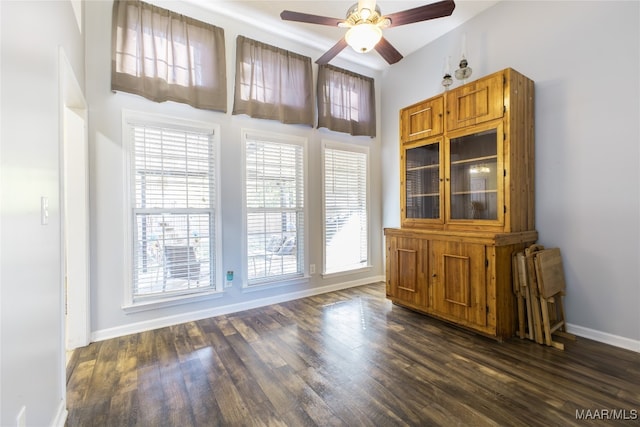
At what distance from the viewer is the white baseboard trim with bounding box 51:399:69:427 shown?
60.7 inches

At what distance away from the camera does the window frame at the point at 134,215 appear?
9.08 feet

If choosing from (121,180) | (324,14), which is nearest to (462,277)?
(324,14)

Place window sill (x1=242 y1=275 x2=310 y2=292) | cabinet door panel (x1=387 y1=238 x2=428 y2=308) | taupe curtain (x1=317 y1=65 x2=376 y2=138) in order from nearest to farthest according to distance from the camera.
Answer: cabinet door panel (x1=387 y1=238 x2=428 y2=308) < window sill (x1=242 y1=275 x2=310 y2=292) < taupe curtain (x1=317 y1=65 x2=376 y2=138)

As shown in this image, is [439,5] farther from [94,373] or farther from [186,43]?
[94,373]

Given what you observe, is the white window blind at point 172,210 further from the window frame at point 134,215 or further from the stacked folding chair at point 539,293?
the stacked folding chair at point 539,293

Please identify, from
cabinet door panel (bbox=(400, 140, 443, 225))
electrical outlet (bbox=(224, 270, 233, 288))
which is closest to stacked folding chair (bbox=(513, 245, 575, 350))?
cabinet door panel (bbox=(400, 140, 443, 225))

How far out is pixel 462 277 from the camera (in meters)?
2.72

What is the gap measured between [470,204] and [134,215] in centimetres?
339

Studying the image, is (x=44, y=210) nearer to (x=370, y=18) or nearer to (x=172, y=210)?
(x=172, y=210)

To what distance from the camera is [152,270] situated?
2.90m

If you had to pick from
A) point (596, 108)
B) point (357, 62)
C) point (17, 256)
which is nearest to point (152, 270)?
point (17, 256)

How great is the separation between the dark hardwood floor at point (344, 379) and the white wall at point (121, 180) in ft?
0.89

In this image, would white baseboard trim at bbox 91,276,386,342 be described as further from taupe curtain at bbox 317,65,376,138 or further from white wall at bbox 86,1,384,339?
taupe curtain at bbox 317,65,376,138
